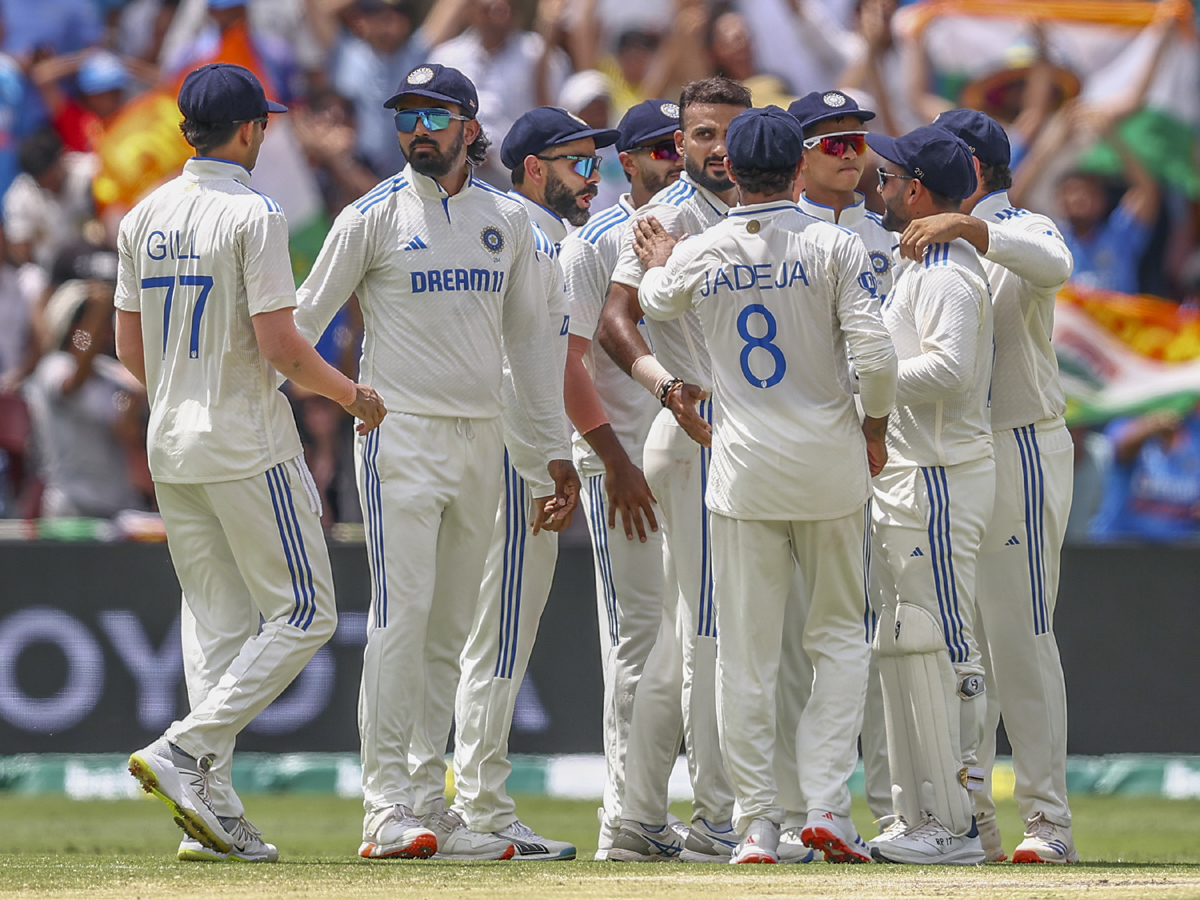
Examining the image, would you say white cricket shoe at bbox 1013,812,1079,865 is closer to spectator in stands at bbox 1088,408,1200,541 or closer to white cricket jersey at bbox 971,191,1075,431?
white cricket jersey at bbox 971,191,1075,431

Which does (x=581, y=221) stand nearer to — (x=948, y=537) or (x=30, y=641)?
(x=948, y=537)

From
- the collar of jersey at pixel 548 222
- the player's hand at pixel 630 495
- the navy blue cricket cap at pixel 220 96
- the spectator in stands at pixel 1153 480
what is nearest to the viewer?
the navy blue cricket cap at pixel 220 96

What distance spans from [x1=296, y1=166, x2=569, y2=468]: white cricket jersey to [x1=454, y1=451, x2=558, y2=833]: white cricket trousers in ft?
2.13

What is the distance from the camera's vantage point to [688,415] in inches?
224

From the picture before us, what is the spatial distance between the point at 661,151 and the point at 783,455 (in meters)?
1.76

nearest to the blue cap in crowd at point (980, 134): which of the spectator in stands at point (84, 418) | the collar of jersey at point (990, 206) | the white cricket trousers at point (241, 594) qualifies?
the collar of jersey at point (990, 206)

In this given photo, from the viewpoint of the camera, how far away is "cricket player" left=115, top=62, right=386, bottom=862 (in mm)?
5387

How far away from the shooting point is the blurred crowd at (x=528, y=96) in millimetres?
10844

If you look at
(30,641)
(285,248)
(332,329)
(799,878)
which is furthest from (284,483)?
(332,329)

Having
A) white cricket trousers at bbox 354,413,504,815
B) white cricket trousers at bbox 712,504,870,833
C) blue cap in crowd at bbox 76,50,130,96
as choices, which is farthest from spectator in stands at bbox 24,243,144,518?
white cricket trousers at bbox 712,504,870,833

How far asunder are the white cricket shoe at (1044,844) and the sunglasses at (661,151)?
110 inches

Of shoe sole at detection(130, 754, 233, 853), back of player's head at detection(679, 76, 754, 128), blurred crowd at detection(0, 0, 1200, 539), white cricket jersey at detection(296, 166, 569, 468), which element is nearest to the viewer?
shoe sole at detection(130, 754, 233, 853)

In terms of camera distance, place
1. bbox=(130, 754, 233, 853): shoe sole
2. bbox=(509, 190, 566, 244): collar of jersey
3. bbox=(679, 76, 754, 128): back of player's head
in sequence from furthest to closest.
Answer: bbox=(509, 190, 566, 244): collar of jersey
bbox=(679, 76, 754, 128): back of player's head
bbox=(130, 754, 233, 853): shoe sole

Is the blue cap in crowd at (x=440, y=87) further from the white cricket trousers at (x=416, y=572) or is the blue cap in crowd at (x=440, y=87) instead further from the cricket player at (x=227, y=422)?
the white cricket trousers at (x=416, y=572)
